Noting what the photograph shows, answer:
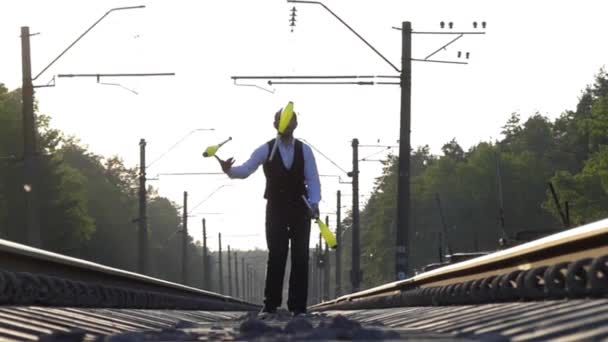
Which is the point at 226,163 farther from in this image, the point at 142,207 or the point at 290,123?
the point at 142,207

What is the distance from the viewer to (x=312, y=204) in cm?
1383

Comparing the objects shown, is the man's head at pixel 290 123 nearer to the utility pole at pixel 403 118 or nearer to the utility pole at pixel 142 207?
the utility pole at pixel 403 118

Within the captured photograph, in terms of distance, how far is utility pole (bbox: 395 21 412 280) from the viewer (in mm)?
34250

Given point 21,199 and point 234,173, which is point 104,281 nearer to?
point 234,173

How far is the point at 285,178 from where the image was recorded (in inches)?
545

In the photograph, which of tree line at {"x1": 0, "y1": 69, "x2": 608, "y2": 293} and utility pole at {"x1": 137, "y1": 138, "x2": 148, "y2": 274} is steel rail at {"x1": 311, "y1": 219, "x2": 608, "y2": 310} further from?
tree line at {"x1": 0, "y1": 69, "x2": 608, "y2": 293}

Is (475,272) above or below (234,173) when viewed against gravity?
below

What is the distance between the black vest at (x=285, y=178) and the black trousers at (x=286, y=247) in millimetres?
85

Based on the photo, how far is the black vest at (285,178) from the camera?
45.2 feet

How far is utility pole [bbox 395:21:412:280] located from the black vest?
66.7ft

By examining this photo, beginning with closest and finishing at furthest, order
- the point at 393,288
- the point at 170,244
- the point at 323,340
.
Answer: the point at 323,340
the point at 393,288
the point at 170,244

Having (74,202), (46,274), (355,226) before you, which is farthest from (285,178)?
(74,202)

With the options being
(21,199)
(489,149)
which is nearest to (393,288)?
(21,199)

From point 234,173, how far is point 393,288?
27.6 feet
